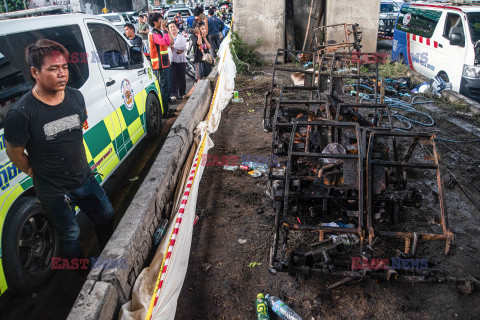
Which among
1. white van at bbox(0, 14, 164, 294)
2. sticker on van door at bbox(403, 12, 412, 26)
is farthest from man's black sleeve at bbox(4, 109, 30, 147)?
sticker on van door at bbox(403, 12, 412, 26)

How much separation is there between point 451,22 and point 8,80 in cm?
856

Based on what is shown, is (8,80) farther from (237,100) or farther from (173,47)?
(237,100)

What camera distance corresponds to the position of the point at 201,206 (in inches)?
151


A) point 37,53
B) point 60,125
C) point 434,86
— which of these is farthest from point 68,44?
point 434,86

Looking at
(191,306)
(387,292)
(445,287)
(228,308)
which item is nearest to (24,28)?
(191,306)

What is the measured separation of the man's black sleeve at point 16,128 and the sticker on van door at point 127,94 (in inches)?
79.8

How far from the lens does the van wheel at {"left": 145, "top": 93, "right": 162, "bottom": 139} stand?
500 centimetres

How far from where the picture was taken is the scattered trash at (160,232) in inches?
125

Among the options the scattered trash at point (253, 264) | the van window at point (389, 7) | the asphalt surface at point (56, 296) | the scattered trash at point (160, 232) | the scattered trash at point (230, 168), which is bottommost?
the asphalt surface at point (56, 296)

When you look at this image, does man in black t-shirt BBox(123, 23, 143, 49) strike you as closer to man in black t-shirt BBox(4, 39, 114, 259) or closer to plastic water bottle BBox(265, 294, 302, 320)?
man in black t-shirt BBox(4, 39, 114, 259)

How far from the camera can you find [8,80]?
8.46 ft

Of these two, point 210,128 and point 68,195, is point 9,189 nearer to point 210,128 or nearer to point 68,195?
point 68,195

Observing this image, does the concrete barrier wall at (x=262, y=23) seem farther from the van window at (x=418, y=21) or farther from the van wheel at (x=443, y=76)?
the van wheel at (x=443, y=76)

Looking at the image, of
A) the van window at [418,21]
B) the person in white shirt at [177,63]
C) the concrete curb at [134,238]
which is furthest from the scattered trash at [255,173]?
the van window at [418,21]
